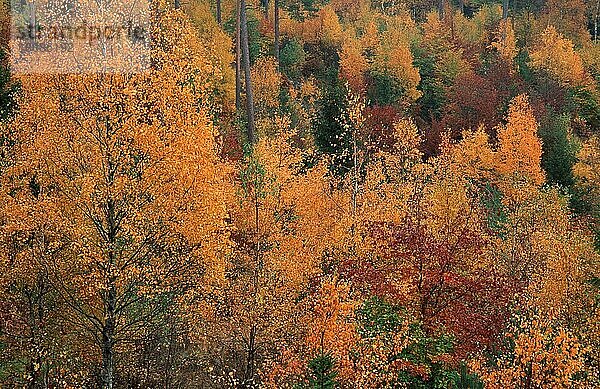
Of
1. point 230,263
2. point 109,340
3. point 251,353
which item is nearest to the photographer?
point 109,340

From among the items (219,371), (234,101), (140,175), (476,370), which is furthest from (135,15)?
(234,101)

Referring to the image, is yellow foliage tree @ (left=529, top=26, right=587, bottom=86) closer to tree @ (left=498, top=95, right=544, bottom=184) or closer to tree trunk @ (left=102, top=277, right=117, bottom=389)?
tree @ (left=498, top=95, right=544, bottom=184)

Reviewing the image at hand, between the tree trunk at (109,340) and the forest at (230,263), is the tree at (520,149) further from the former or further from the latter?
the tree trunk at (109,340)

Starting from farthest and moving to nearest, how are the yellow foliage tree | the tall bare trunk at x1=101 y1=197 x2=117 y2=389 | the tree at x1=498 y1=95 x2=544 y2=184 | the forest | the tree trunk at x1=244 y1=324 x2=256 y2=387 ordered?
the yellow foliage tree < the tree at x1=498 y1=95 x2=544 y2=184 < the tree trunk at x1=244 y1=324 x2=256 y2=387 < the forest < the tall bare trunk at x1=101 y1=197 x2=117 y2=389

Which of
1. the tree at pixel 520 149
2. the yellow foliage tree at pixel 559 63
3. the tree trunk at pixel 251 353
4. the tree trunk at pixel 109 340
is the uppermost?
the yellow foliage tree at pixel 559 63

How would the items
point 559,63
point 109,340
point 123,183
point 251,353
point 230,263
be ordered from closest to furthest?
1. point 123,183
2. point 109,340
3. point 251,353
4. point 230,263
5. point 559,63

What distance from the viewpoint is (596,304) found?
1883cm

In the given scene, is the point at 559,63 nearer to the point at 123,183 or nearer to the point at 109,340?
the point at 123,183

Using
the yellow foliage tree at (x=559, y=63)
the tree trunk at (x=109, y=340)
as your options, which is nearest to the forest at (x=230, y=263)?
the tree trunk at (x=109, y=340)

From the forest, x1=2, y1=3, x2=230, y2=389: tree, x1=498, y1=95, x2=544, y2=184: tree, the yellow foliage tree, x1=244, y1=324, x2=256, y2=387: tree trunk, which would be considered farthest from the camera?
the yellow foliage tree

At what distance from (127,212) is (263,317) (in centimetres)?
493

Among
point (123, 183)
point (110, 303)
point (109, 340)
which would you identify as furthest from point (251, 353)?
point (123, 183)

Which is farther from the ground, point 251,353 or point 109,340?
point 109,340

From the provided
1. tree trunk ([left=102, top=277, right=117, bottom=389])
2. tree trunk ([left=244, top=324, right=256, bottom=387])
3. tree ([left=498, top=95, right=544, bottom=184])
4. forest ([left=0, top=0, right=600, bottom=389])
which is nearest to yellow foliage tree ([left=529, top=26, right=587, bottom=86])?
tree ([left=498, top=95, right=544, bottom=184])
